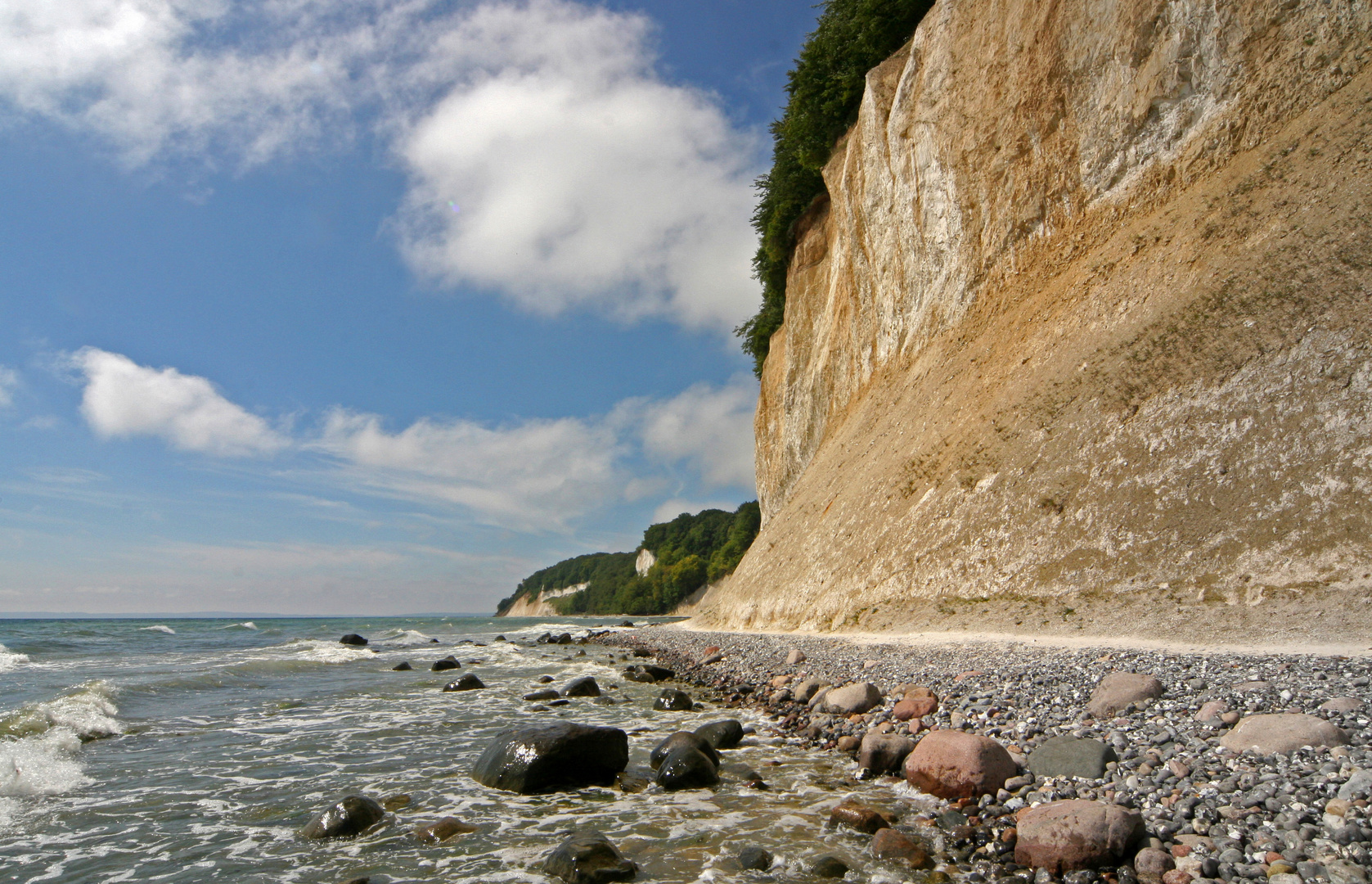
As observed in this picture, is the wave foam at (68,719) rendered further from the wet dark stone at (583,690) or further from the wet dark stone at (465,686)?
the wet dark stone at (583,690)

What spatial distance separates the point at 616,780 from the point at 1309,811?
6142 millimetres

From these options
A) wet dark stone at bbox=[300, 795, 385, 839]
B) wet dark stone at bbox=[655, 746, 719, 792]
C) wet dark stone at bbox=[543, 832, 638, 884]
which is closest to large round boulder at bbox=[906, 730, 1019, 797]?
wet dark stone at bbox=[655, 746, 719, 792]

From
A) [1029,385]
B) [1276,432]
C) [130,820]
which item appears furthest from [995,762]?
[1029,385]

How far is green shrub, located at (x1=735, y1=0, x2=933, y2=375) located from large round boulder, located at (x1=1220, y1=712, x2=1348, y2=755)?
2982cm

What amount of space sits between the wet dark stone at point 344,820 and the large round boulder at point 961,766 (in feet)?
17.4

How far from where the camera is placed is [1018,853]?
5160 mm

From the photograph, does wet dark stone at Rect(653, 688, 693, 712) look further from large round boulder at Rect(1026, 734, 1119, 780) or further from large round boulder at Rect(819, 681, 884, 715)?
large round boulder at Rect(1026, 734, 1119, 780)

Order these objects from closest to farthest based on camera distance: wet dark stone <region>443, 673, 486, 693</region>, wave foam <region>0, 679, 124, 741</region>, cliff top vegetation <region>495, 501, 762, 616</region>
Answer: wave foam <region>0, 679, 124, 741</region>, wet dark stone <region>443, 673, 486, 693</region>, cliff top vegetation <region>495, 501, 762, 616</region>

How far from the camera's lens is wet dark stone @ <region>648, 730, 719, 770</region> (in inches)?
322

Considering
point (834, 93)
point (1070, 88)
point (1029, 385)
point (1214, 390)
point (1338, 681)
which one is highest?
point (834, 93)

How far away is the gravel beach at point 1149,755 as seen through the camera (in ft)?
14.8

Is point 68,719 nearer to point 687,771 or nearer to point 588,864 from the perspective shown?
point 687,771

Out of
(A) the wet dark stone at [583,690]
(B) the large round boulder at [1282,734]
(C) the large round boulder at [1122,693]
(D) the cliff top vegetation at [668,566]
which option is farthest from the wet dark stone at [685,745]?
(D) the cliff top vegetation at [668,566]

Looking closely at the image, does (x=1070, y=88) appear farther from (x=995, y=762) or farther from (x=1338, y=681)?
(x=995, y=762)
